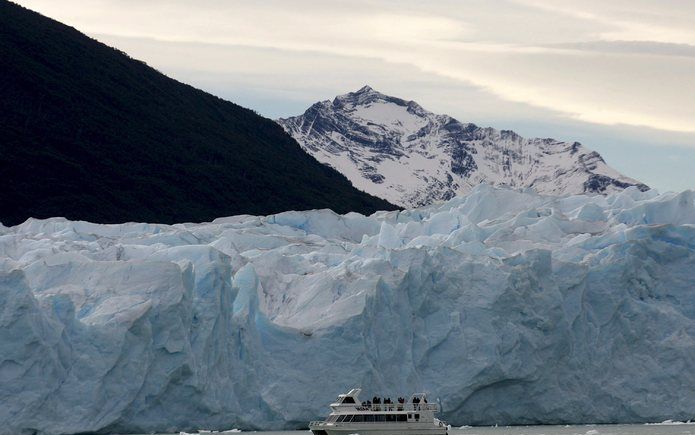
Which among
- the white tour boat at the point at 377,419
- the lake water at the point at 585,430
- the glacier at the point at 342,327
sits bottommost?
the lake water at the point at 585,430

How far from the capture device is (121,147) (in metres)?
105

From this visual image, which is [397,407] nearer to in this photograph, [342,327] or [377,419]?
[377,419]

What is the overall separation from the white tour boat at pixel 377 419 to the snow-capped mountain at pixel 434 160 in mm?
135410

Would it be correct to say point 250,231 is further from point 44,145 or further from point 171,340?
point 44,145

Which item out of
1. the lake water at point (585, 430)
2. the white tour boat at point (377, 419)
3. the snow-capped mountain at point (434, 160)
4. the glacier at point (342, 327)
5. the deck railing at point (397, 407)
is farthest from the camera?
the snow-capped mountain at point (434, 160)

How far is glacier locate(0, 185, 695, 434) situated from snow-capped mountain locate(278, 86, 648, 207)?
12815cm

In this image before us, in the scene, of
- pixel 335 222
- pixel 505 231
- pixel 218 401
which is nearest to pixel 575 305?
pixel 505 231

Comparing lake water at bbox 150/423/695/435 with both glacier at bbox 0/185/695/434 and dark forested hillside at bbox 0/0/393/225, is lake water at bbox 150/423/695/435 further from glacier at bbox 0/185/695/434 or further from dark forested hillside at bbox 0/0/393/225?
dark forested hillside at bbox 0/0/393/225

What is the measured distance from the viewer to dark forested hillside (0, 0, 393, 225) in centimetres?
9025

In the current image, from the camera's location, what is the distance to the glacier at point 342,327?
30266 mm

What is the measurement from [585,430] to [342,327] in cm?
687

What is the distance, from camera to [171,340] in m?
31.4

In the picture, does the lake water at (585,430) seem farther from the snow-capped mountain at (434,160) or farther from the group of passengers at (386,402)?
the snow-capped mountain at (434,160)

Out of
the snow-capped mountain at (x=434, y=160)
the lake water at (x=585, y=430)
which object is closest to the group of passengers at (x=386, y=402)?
the lake water at (x=585, y=430)
